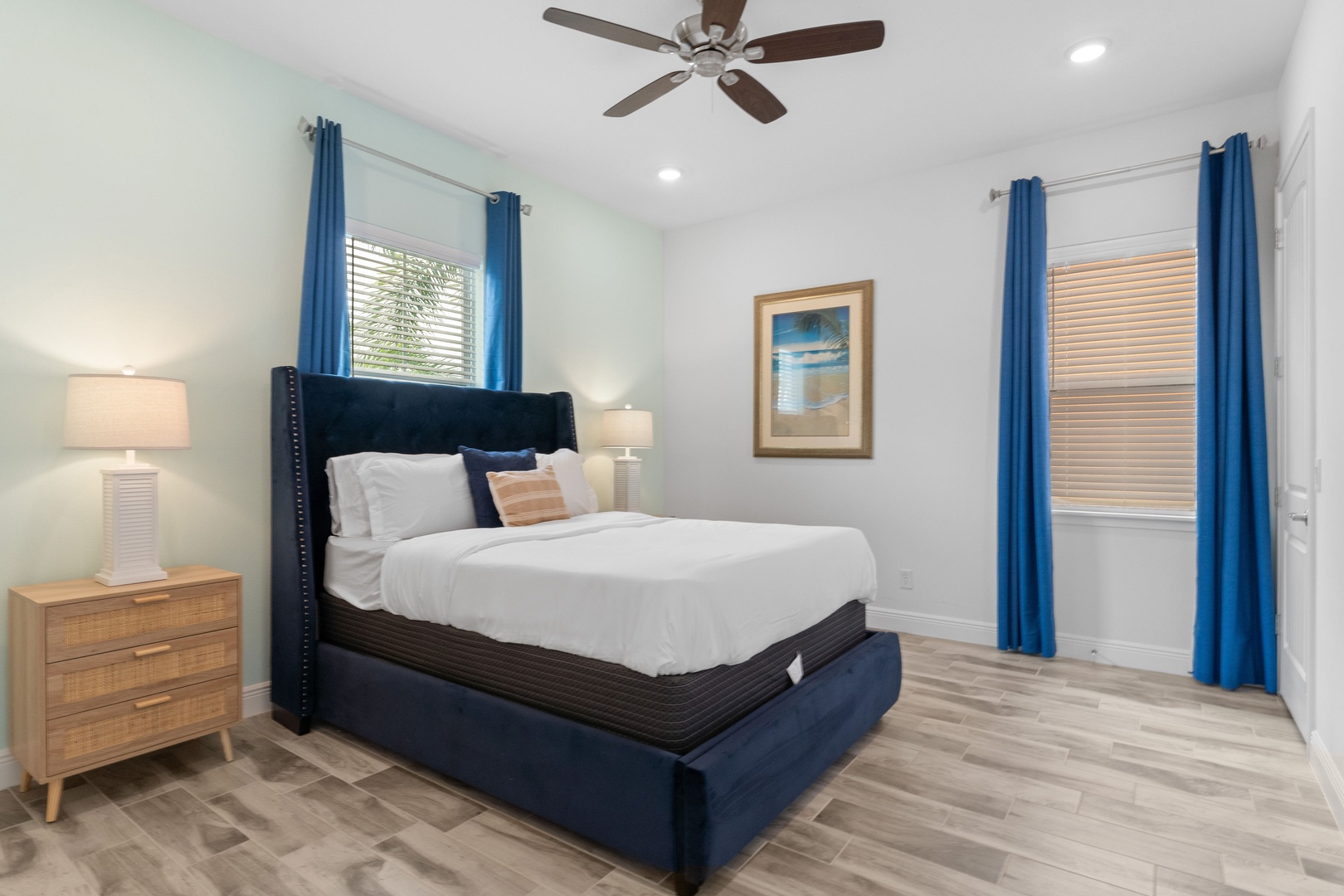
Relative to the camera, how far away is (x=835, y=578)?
2.73m

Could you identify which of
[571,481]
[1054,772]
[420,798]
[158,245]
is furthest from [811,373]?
[158,245]

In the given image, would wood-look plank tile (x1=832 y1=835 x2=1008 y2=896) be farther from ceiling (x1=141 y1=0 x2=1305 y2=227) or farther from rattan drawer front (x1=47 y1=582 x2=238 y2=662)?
ceiling (x1=141 y1=0 x2=1305 y2=227)

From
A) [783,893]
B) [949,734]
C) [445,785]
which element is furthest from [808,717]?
[445,785]

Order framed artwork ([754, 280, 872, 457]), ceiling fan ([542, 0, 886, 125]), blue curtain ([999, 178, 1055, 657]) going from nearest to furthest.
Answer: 1. ceiling fan ([542, 0, 886, 125])
2. blue curtain ([999, 178, 1055, 657])
3. framed artwork ([754, 280, 872, 457])

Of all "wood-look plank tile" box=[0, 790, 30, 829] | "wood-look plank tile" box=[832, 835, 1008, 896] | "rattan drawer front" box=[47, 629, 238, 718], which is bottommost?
"wood-look plank tile" box=[0, 790, 30, 829]

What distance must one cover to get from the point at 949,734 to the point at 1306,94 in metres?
2.89

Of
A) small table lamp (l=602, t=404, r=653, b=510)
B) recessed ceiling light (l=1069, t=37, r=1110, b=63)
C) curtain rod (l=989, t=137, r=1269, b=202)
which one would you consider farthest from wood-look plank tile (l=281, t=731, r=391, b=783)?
curtain rod (l=989, t=137, r=1269, b=202)

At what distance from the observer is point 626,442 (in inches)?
185

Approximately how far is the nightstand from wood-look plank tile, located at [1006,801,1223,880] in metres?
2.79

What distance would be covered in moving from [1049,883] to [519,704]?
61.7 inches

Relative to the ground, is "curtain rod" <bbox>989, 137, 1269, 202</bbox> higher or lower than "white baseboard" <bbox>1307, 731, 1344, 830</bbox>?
higher

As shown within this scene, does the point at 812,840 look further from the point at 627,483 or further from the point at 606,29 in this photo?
the point at 627,483

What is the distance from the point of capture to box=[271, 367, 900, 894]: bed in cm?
186

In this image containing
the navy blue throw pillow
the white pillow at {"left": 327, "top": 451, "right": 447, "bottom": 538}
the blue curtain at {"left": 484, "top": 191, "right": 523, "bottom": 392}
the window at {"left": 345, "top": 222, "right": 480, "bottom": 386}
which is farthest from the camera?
the blue curtain at {"left": 484, "top": 191, "right": 523, "bottom": 392}
